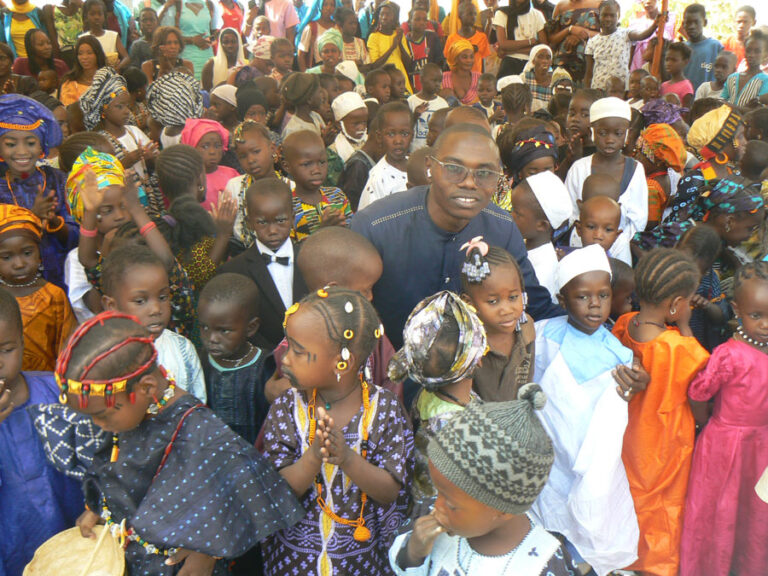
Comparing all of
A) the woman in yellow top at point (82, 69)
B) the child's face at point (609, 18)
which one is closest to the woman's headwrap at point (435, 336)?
the woman in yellow top at point (82, 69)

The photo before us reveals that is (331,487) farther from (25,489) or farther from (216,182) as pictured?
(216,182)

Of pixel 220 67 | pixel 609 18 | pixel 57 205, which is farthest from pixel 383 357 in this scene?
pixel 609 18

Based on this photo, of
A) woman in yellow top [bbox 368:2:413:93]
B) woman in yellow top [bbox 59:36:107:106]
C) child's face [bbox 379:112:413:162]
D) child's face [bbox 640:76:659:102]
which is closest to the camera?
child's face [bbox 379:112:413:162]

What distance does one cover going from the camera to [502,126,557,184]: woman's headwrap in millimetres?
4309

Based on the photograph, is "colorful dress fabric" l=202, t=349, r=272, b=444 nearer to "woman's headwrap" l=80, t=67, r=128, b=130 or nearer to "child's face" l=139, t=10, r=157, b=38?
"woman's headwrap" l=80, t=67, r=128, b=130

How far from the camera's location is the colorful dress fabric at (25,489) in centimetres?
236

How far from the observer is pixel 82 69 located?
7148mm

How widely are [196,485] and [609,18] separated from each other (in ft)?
29.0

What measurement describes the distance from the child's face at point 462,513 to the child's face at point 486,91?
6.80m

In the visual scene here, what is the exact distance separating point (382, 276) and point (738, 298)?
166 centimetres

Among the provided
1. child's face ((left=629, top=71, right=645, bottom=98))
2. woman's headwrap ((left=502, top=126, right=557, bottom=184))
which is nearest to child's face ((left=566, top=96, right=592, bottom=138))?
woman's headwrap ((left=502, top=126, right=557, bottom=184))

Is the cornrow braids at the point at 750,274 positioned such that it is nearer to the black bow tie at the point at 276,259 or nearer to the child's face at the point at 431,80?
the black bow tie at the point at 276,259

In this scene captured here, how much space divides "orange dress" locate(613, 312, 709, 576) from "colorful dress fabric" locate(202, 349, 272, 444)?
178cm

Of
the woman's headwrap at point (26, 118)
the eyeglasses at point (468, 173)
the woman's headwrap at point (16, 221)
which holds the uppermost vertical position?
the eyeglasses at point (468, 173)
